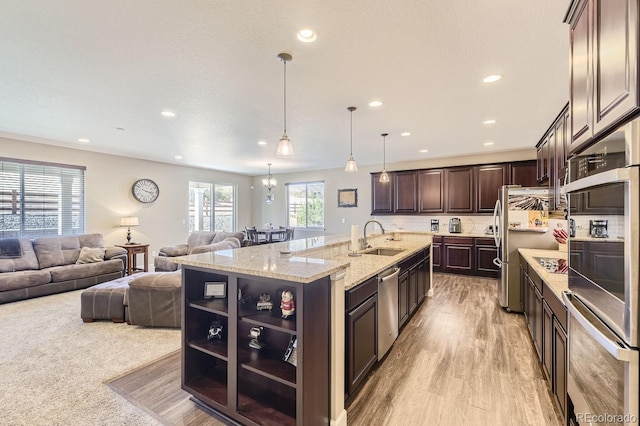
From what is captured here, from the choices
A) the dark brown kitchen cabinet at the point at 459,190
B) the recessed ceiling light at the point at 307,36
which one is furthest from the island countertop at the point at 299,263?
the dark brown kitchen cabinet at the point at 459,190

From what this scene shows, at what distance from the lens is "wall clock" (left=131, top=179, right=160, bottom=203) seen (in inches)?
256

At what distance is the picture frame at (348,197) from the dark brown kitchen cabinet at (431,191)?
1769 mm

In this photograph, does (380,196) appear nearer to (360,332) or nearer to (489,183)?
(489,183)

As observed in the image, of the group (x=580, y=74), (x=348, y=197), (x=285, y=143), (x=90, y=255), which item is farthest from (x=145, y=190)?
(x=580, y=74)

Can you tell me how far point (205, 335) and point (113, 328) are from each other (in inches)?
81.0

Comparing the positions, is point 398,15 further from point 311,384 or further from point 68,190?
point 68,190

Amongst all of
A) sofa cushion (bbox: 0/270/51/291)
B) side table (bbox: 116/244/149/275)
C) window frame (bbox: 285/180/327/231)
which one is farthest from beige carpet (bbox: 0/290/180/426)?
window frame (bbox: 285/180/327/231)

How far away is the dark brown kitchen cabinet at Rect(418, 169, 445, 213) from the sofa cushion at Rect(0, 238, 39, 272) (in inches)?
296

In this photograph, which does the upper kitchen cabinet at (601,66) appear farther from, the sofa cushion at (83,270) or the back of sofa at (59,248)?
the back of sofa at (59,248)

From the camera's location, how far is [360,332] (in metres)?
2.05

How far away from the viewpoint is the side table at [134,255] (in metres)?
5.96

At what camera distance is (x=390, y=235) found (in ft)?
15.6

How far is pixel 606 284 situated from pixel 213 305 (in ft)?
6.74

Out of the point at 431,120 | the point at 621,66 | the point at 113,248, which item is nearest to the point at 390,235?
the point at 431,120
